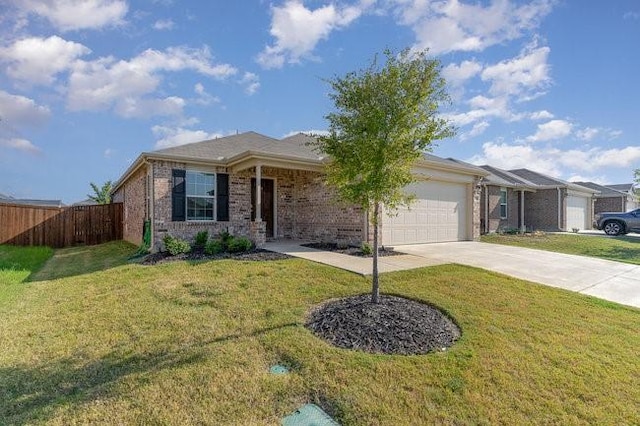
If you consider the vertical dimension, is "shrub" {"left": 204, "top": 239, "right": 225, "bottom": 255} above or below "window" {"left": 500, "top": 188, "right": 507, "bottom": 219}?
below

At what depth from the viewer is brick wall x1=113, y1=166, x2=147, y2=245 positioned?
40.1 feet

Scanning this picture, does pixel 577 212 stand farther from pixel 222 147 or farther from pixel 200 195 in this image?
pixel 200 195

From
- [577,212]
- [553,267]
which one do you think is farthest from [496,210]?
[553,267]

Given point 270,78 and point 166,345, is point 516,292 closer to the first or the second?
point 166,345

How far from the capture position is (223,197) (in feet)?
37.7

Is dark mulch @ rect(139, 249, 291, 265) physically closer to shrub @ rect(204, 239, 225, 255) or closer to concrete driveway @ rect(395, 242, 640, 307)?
shrub @ rect(204, 239, 225, 255)

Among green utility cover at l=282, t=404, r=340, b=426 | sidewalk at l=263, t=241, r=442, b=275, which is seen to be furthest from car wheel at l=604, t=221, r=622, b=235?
green utility cover at l=282, t=404, r=340, b=426

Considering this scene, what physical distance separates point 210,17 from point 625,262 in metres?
14.0

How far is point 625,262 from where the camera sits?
398 inches

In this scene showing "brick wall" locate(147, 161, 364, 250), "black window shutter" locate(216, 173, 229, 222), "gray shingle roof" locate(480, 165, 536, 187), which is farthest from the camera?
"gray shingle roof" locate(480, 165, 536, 187)

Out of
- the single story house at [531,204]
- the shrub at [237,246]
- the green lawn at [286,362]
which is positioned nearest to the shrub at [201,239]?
the shrub at [237,246]

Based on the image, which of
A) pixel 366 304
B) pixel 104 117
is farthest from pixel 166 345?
pixel 104 117

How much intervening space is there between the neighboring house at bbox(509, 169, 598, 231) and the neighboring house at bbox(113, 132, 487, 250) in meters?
11.0

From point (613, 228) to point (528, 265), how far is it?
48.0 feet
